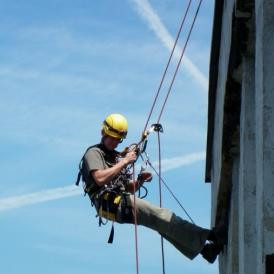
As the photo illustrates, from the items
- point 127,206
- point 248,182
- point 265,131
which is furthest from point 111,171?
point 265,131

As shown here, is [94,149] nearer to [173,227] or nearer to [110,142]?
[110,142]

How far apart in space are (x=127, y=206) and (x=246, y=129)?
144 inches

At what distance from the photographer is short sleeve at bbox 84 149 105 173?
11.2m

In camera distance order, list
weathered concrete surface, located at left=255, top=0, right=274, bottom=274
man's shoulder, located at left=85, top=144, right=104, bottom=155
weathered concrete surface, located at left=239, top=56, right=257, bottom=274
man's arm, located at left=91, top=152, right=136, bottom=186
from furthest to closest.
Result: man's shoulder, located at left=85, top=144, right=104, bottom=155, man's arm, located at left=91, top=152, right=136, bottom=186, weathered concrete surface, located at left=239, top=56, right=257, bottom=274, weathered concrete surface, located at left=255, top=0, right=274, bottom=274

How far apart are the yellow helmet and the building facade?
1038 millimetres

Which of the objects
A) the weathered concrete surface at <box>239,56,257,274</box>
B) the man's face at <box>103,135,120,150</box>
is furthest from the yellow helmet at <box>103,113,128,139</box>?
the weathered concrete surface at <box>239,56,257,274</box>

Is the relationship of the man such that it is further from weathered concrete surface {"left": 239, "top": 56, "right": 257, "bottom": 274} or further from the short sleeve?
weathered concrete surface {"left": 239, "top": 56, "right": 257, "bottom": 274}

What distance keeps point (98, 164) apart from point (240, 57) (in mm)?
3530

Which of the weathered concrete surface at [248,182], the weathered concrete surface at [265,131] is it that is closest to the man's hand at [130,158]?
the weathered concrete surface at [248,182]

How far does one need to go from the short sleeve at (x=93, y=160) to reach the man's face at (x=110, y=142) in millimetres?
247

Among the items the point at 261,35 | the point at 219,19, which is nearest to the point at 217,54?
the point at 219,19

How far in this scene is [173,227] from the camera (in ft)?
36.2

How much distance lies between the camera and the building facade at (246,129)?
5906mm

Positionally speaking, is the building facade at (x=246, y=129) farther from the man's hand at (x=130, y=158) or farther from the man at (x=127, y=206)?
the man's hand at (x=130, y=158)
